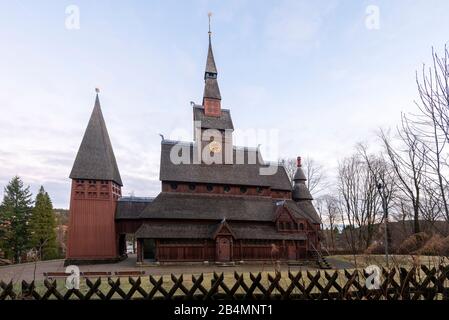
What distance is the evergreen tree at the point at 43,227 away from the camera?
43938mm

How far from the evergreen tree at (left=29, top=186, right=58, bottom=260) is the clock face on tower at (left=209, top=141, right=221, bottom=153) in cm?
3264

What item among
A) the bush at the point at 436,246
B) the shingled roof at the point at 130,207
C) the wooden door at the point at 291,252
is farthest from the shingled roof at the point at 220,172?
the bush at the point at 436,246

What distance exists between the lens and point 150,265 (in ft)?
82.3

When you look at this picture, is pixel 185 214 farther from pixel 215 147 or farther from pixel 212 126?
pixel 212 126

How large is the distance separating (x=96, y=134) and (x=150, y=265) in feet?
52.6

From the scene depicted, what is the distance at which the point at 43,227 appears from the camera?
45.3 metres

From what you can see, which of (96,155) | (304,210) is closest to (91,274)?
(96,155)

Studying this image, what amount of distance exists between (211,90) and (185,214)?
17.5m

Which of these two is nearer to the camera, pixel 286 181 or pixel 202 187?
pixel 202 187

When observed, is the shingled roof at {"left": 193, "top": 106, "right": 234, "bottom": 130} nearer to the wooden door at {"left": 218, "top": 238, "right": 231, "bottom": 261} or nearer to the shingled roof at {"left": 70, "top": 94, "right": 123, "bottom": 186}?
the shingled roof at {"left": 70, "top": 94, "right": 123, "bottom": 186}

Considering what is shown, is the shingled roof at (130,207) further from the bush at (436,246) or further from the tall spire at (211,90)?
the bush at (436,246)
